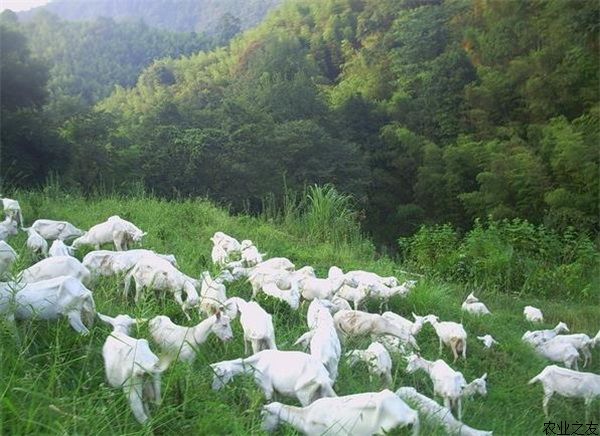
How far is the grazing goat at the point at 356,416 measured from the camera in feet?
7.34

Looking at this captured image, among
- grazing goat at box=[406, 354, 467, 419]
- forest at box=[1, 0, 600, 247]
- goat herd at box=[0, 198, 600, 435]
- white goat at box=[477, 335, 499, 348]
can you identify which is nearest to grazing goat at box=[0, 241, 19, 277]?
goat herd at box=[0, 198, 600, 435]

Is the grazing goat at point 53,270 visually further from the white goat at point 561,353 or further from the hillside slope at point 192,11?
the hillside slope at point 192,11

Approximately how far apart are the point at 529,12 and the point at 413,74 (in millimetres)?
4214

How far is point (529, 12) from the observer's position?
2102 centimetres

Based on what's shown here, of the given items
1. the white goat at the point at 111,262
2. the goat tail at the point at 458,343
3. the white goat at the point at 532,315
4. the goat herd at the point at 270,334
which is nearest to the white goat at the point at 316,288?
the goat herd at the point at 270,334

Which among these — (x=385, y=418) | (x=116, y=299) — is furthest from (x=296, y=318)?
(x=385, y=418)

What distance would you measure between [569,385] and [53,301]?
298 cm

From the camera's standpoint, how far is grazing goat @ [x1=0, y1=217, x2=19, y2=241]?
4766 mm

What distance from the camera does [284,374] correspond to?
2.66m

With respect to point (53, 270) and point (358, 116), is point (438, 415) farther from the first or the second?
point (358, 116)

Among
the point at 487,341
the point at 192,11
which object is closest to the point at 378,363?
the point at 487,341

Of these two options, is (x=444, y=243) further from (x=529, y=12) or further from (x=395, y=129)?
(x=529, y=12)

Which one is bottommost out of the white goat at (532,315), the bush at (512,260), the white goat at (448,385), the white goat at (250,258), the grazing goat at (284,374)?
the bush at (512,260)

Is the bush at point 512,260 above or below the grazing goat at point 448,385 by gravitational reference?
below
